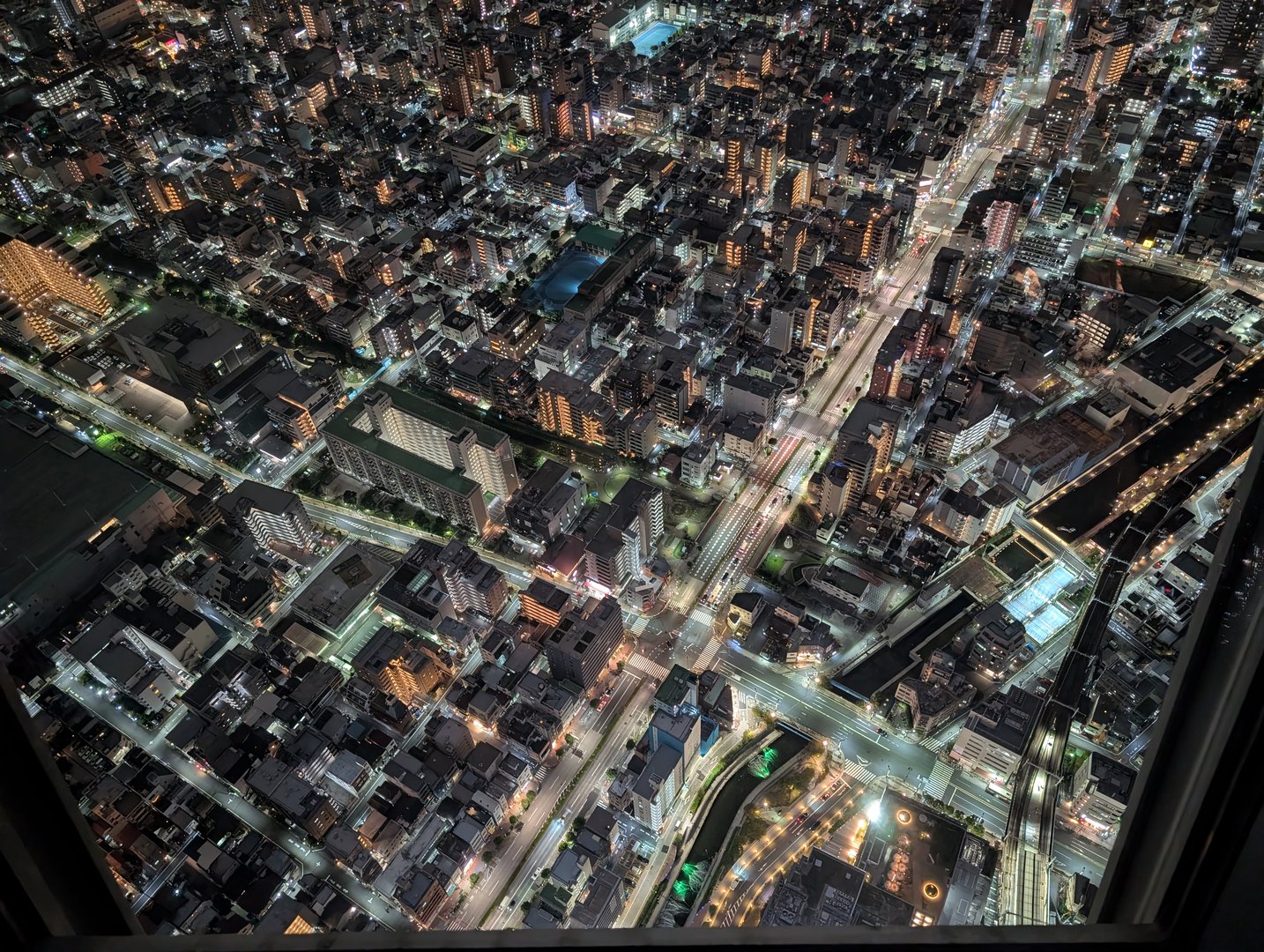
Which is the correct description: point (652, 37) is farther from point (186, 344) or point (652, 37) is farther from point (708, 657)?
point (708, 657)

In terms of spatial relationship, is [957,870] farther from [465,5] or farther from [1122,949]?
[465,5]

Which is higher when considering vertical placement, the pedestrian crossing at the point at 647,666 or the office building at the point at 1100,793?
the office building at the point at 1100,793

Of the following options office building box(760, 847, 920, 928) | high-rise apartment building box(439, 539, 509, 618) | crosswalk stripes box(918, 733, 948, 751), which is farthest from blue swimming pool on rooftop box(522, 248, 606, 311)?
office building box(760, 847, 920, 928)

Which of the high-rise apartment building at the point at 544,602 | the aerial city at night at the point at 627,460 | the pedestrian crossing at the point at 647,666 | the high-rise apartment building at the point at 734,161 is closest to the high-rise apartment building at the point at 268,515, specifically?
the aerial city at night at the point at 627,460

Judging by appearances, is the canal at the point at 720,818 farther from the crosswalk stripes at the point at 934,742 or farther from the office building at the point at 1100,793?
the office building at the point at 1100,793

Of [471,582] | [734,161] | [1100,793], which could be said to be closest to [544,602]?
[471,582]

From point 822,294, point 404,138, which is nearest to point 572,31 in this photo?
point 404,138
